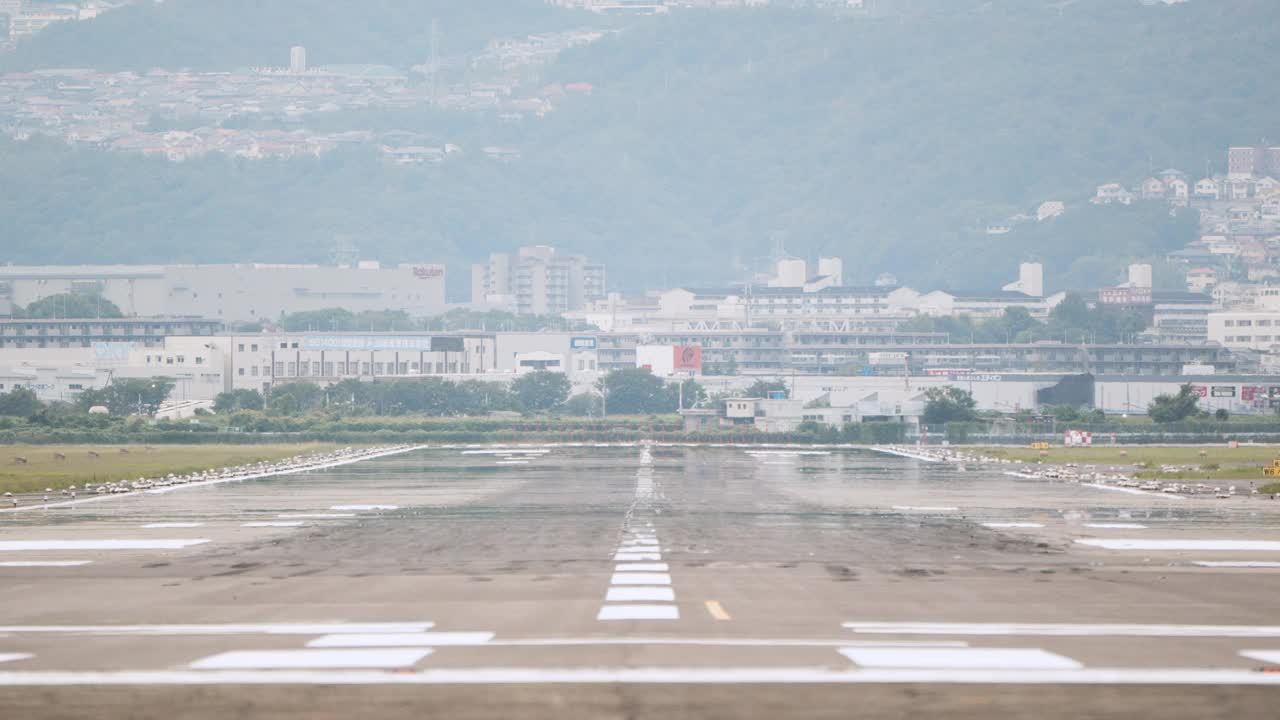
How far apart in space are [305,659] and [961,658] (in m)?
5.29

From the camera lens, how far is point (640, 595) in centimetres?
1914

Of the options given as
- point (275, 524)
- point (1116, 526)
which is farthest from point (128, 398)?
point (1116, 526)

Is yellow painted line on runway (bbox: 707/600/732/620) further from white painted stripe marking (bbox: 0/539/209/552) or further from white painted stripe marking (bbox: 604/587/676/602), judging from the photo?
white painted stripe marking (bbox: 0/539/209/552)

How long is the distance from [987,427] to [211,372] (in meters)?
83.5

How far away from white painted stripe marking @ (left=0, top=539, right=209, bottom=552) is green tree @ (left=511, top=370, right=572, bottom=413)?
127 metres

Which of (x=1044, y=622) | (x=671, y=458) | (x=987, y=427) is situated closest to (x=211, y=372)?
(x=987, y=427)

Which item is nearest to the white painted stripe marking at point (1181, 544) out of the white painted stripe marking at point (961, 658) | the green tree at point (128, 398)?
the white painted stripe marking at point (961, 658)

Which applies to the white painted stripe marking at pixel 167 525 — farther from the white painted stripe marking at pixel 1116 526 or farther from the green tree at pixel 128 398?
the green tree at pixel 128 398

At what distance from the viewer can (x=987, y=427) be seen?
362ft

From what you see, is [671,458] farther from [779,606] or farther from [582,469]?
[779,606]

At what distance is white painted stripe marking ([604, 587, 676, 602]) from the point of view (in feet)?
61.4

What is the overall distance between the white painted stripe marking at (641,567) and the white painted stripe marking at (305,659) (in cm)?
745

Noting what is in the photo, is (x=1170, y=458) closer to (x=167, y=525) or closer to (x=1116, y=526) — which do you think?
(x=1116, y=526)

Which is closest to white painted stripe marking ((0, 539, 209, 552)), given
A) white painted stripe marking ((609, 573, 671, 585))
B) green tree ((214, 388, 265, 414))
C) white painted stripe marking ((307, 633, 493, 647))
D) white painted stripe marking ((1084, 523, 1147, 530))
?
white painted stripe marking ((609, 573, 671, 585))
